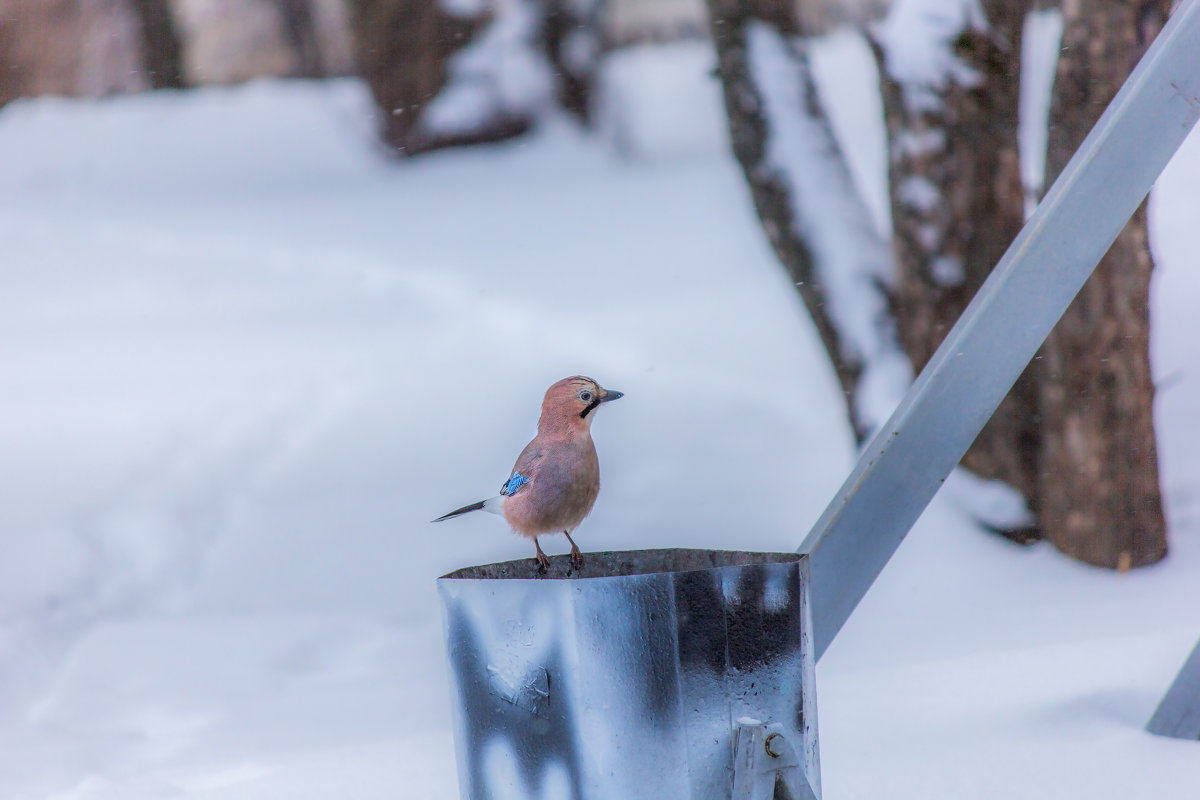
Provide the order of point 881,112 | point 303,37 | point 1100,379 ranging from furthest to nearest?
1. point 303,37
2. point 881,112
3. point 1100,379

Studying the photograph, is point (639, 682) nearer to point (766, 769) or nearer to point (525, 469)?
point (766, 769)

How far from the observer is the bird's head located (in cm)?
139

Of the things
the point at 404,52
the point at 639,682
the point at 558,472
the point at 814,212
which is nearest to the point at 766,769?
the point at 639,682

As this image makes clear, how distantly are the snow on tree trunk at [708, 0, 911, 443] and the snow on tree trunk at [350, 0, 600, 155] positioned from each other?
656 millimetres

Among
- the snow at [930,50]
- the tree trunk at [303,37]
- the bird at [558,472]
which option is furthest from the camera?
the tree trunk at [303,37]

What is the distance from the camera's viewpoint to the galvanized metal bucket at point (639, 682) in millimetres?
1082

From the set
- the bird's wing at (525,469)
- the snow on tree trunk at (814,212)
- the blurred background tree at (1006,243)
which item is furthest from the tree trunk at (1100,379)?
the bird's wing at (525,469)

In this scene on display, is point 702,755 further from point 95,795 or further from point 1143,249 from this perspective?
point 1143,249

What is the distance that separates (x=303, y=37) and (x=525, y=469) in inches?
118

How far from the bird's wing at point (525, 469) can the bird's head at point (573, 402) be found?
45mm

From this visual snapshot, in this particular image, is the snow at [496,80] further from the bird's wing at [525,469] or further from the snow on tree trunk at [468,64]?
the bird's wing at [525,469]

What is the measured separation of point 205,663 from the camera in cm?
291

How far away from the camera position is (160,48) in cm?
377

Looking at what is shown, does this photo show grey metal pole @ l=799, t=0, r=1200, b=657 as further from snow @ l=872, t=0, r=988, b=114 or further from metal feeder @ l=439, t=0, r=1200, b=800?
snow @ l=872, t=0, r=988, b=114
